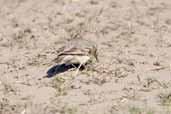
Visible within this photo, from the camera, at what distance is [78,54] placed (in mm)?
6430

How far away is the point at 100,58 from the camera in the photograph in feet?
22.5

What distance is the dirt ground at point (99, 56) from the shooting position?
5.62 metres

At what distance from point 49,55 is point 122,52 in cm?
94

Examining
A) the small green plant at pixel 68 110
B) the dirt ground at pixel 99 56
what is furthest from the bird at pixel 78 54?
the small green plant at pixel 68 110

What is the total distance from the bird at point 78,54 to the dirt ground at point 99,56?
13 centimetres

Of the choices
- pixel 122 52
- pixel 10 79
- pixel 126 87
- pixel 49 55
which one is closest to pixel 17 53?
pixel 49 55

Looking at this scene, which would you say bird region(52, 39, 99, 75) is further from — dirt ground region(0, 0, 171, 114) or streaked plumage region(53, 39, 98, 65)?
dirt ground region(0, 0, 171, 114)

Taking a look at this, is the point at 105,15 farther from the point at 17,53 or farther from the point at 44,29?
the point at 17,53

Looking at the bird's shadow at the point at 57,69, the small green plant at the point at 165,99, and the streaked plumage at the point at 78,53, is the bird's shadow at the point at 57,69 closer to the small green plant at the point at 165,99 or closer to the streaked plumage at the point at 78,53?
the streaked plumage at the point at 78,53

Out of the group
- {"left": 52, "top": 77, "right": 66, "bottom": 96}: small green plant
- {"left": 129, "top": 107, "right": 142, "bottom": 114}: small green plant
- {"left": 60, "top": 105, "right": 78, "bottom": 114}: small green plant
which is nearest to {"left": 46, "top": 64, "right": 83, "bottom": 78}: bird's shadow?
{"left": 52, "top": 77, "right": 66, "bottom": 96}: small green plant

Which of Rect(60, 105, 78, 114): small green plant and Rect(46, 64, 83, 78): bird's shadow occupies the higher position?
Rect(46, 64, 83, 78): bird's shadow

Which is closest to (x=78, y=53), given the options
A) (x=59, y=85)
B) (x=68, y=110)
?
(x=59, y=85)

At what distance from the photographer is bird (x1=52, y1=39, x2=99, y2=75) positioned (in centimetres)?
636

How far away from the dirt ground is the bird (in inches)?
5.0
